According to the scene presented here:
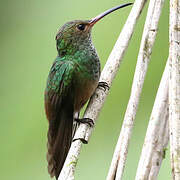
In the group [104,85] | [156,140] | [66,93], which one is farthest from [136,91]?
[66,93]

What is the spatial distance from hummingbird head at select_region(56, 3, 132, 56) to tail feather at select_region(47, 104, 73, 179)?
385mm

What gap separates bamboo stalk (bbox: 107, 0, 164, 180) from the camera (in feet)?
6.94

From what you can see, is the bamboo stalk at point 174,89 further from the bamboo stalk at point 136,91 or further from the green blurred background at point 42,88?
the green blurred background at point 42,88

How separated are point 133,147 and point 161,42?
593 mm

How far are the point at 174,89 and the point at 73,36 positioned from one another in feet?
4.42

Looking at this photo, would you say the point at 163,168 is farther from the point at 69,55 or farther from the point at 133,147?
the point at 69,55

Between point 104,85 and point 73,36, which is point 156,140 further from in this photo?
point 73,36

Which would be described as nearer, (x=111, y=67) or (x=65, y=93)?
(x=111, y=67)

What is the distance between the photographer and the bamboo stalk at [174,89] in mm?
1872

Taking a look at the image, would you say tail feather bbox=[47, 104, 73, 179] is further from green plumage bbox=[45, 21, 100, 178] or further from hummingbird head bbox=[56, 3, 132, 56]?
hummingbird head bbox=[56, 3, 132, 56]

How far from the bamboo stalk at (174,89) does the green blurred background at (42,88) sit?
0.65m

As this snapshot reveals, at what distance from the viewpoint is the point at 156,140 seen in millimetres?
2186

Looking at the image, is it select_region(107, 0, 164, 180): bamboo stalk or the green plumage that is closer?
select_region(107, 0, 164, 180): bamboo stalk

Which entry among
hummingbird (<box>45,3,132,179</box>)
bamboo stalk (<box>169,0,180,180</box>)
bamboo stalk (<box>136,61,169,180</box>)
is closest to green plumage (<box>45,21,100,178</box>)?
hummingbird (<box>45,3,132,179</box>)
